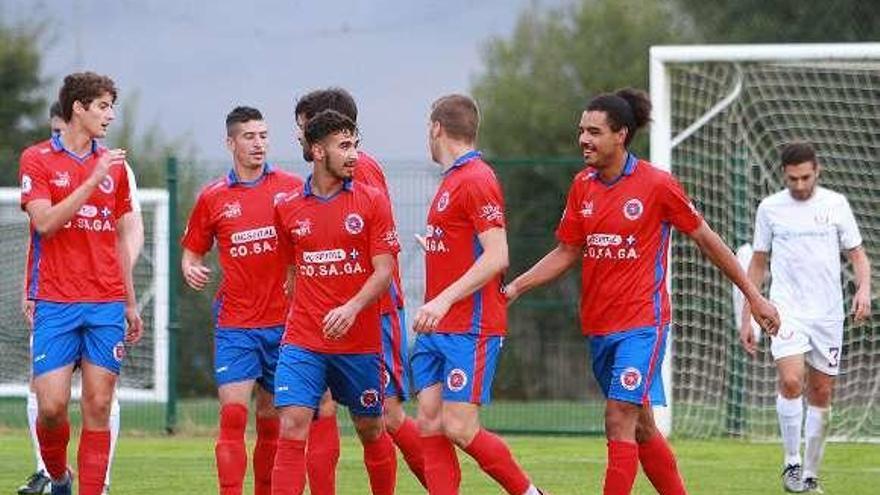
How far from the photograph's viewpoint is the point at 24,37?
32594 mm

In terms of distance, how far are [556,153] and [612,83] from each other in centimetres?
170

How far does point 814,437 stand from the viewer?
12648 mm

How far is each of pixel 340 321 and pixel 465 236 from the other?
88 centimetres

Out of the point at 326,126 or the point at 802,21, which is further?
the point at 802,21

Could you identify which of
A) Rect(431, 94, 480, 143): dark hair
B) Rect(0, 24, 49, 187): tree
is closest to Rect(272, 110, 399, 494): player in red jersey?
Rect(431, 94, 480, 143): dark hair

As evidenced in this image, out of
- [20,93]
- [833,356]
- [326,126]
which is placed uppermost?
[20,93]

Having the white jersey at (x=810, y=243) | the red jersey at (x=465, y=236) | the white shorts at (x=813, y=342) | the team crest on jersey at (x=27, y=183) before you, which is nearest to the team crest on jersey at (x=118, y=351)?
the team crest on jersey at (x=27, y=183)

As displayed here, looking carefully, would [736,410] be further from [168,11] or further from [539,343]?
[168,11]

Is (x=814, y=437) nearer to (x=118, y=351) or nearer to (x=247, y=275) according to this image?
(x=247, y=275)

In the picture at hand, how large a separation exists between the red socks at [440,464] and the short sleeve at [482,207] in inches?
41.5

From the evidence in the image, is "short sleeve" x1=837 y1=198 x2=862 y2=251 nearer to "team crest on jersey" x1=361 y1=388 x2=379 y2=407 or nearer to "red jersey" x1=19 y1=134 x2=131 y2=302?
"team crest on jersey" x1=361 y1=388 x2=379 y2=407

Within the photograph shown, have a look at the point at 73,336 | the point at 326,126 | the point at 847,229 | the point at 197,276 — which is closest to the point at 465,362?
the point at 326,126

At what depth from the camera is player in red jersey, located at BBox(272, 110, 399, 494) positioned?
9.44m

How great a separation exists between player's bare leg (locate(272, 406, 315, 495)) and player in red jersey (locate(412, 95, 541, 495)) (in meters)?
0.66
